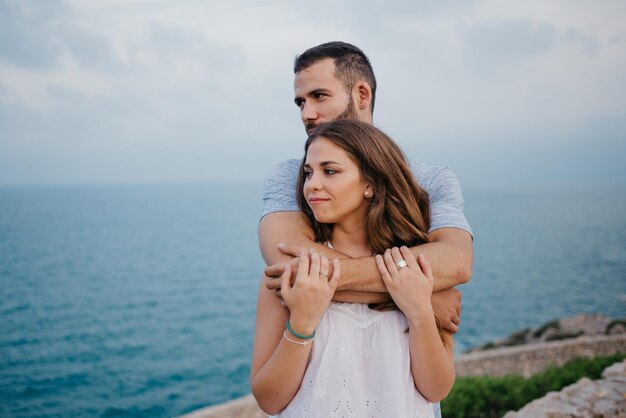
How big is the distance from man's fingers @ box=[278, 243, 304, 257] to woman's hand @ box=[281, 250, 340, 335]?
0.27 metres

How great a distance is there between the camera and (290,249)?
2.35m

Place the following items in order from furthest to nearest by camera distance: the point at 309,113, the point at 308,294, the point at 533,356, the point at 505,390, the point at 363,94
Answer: the point at 533,356 → the point at 505,390 → the point at 363,94 → the point at 309,113 → the point at 308,294

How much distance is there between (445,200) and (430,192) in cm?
12

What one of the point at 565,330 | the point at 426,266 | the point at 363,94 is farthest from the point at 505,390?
the point at 565,330

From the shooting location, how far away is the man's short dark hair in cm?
357

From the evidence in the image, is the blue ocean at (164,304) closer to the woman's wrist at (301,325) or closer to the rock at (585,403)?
the rock at (585,403)

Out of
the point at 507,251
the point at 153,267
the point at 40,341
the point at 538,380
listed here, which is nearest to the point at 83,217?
the point at 153,267

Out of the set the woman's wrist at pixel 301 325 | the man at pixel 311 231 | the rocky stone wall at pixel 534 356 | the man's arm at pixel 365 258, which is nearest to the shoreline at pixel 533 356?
the rocky stone wall at pixel 534 356

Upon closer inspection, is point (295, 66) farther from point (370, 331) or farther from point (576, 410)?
point (576, 410)

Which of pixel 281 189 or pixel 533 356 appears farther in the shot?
pixel 533 356

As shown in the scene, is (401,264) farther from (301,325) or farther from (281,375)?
(281,375)

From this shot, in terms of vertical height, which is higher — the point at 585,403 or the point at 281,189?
the point at 281,189

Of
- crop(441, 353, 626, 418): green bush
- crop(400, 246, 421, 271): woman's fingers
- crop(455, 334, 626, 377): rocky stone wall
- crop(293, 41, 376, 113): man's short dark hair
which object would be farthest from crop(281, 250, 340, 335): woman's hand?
crop(455, 334, 626, 377): rocky stone wall

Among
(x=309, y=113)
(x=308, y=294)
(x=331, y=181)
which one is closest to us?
(x=308, y=294)
